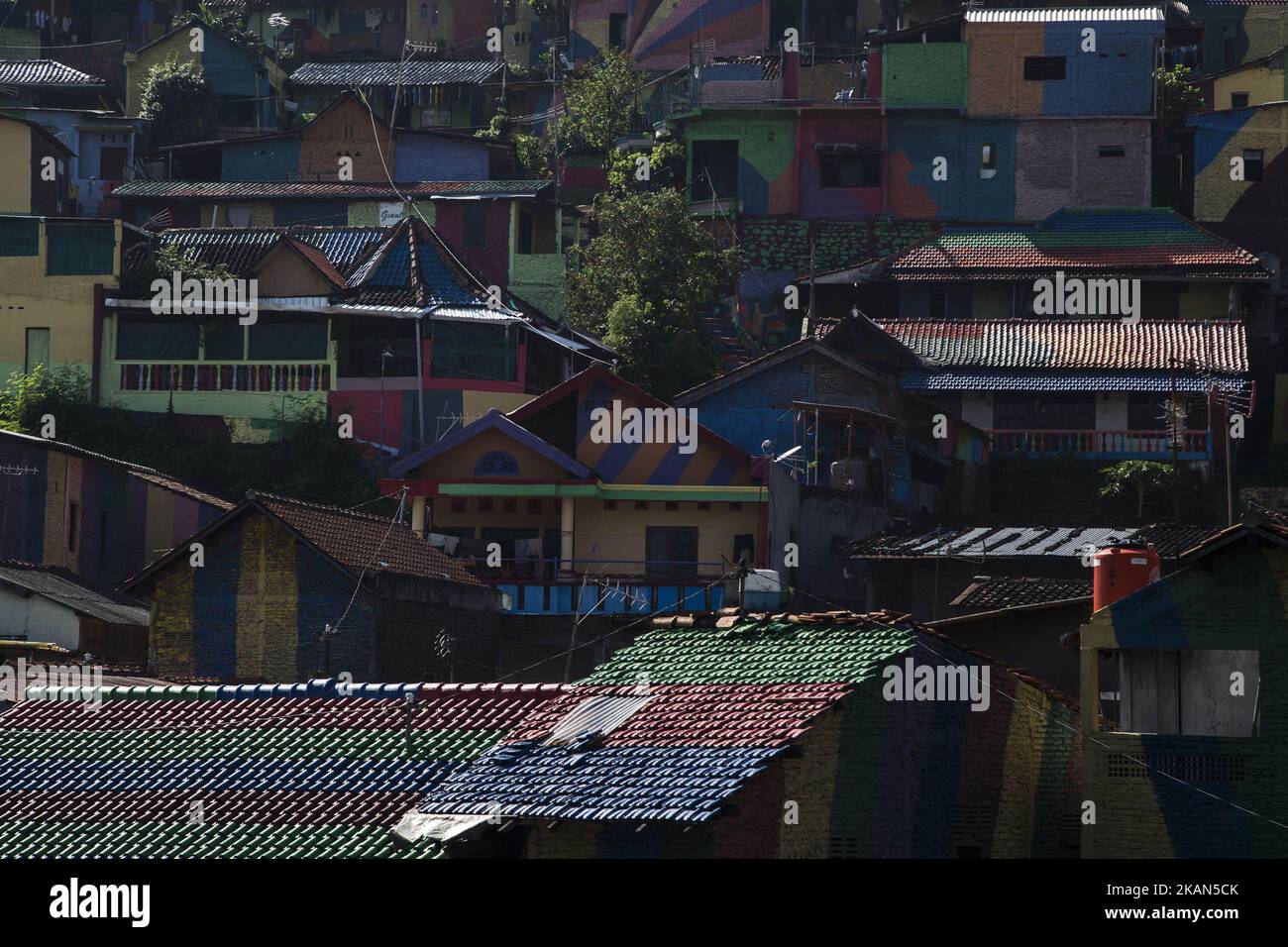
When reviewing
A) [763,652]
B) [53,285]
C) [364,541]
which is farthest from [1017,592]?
[53,285]

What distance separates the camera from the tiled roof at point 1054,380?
5003 centimetres

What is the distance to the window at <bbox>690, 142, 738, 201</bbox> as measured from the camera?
202 feet

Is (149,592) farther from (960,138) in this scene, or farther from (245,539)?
(960,138)

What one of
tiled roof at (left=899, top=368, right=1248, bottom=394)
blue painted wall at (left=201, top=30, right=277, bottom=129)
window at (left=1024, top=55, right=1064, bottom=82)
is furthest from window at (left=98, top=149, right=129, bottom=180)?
tiled roof at (left=899, top=368, right=1248, bottom=394)

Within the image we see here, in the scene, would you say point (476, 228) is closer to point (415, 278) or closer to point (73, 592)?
point (415, 278)

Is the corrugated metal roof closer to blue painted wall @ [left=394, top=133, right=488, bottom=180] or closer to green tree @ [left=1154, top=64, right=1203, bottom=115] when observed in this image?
green tree @ [left=1154, top=64, right=1203, bottom=115]

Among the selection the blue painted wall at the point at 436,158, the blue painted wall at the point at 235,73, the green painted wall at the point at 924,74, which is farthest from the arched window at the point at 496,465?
the blue painted wall at the point at 235,73

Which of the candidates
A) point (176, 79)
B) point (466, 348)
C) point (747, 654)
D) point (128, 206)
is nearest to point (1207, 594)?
point (747, 654)

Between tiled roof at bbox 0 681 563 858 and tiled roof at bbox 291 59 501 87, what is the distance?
4704 centimetres

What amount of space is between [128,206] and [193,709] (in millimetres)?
37426

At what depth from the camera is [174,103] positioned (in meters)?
68.8

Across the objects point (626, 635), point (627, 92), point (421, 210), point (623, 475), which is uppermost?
point (627, 92)

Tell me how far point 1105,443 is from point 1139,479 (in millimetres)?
2337

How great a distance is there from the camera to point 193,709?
27156mm
